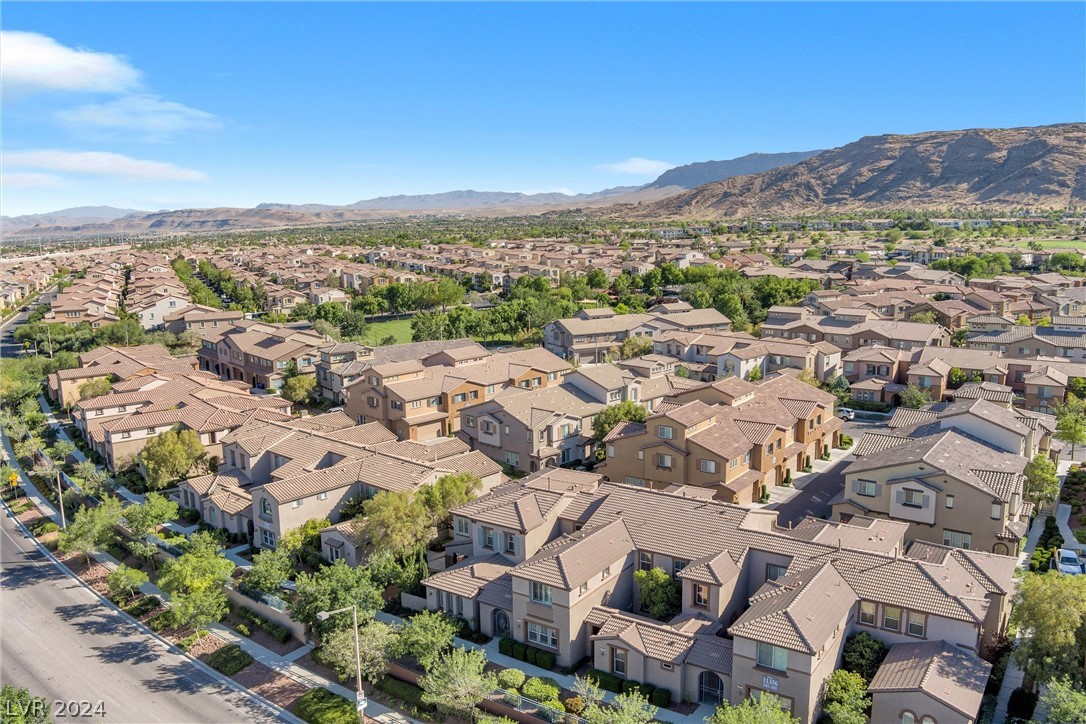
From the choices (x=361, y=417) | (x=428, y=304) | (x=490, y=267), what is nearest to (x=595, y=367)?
(x=361, y=417)

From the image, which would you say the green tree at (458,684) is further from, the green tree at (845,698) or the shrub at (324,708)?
the green tree at (845,698)

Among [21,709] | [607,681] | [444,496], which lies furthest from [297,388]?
[607,681]

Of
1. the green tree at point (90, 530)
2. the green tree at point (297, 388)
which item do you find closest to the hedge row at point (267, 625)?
the green tree at point (90, 530)

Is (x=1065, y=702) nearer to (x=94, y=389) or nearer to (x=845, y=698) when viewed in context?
(x=845, y=698)

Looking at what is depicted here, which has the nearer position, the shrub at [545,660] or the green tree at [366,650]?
the green tree at [366,650]

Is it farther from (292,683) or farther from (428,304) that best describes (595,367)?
(428,304)

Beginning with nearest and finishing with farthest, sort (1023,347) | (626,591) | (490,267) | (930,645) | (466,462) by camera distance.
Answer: (930,645) → (626,591) → (466,462) → (1023,347) → (490,267)

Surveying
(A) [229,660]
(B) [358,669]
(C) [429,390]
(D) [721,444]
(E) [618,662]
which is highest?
(C) [429,390]
